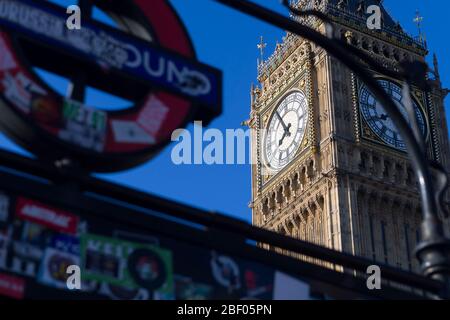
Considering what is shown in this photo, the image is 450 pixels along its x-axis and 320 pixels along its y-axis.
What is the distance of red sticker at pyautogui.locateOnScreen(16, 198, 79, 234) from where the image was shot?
29.3 feet

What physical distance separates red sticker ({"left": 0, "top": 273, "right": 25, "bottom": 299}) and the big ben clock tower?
5369 centimetres

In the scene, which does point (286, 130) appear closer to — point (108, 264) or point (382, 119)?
point (382, 119)

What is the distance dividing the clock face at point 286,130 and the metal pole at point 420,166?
56.9 metres

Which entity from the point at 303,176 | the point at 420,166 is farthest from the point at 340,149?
the point at 420,166

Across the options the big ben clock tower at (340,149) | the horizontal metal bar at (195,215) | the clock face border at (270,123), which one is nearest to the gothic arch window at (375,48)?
the big ben clock tower at (340,149)

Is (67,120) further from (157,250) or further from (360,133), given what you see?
(360,133)

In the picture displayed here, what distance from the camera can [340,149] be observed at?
214 ft

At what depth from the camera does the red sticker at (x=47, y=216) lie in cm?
895

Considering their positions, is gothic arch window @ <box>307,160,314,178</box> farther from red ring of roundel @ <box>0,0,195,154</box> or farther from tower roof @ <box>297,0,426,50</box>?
red ring of roundel @ <box>0,0,195,154</box>

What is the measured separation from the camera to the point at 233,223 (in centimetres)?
995

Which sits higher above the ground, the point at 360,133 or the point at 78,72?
the point at 360,133

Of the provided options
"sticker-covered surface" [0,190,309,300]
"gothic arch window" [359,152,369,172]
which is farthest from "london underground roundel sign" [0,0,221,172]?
"gothic arch window" [359,152,369,172]

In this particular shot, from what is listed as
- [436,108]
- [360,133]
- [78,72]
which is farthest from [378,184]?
[78,72]
